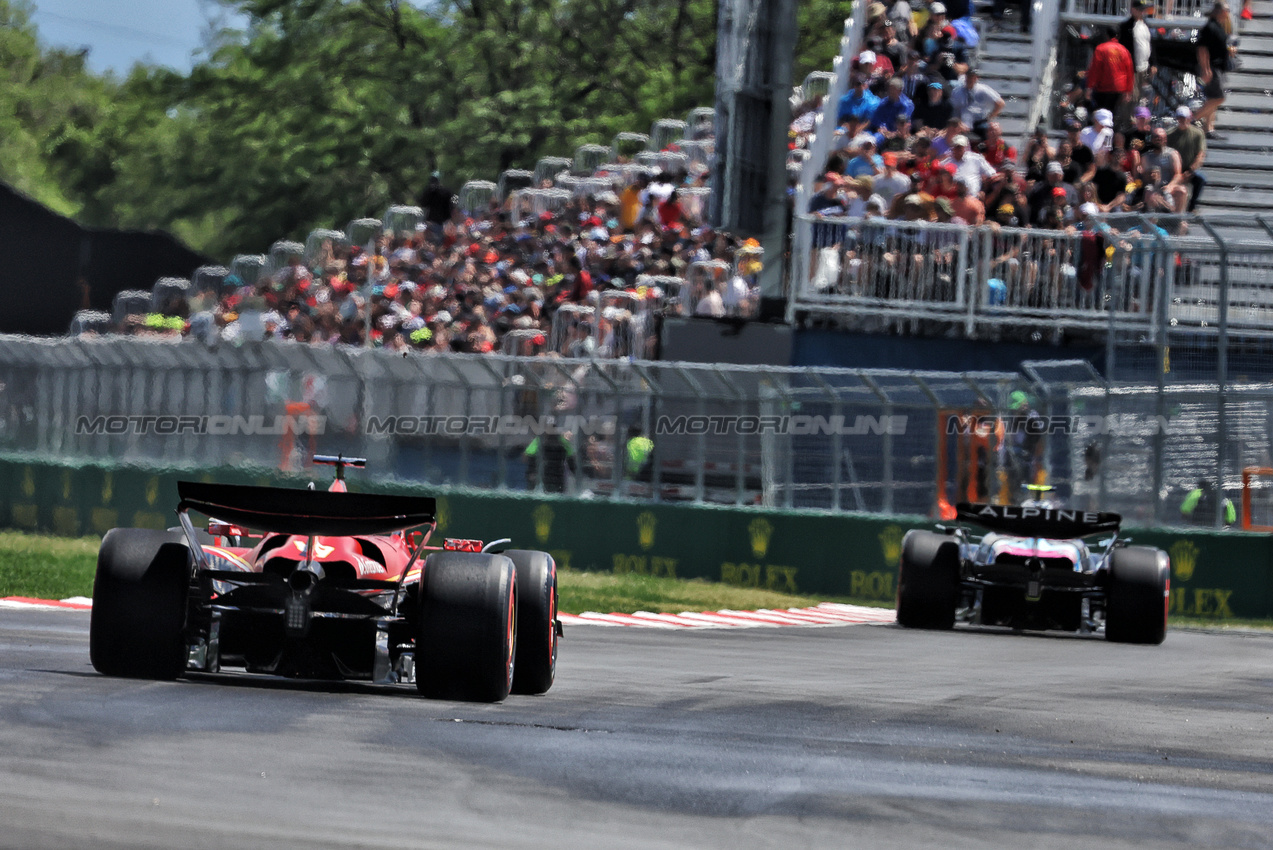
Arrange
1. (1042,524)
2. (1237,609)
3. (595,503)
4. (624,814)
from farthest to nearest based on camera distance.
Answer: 1. (595,503)
2. (1237,609)
3. (1042,524)
4. (624,814)

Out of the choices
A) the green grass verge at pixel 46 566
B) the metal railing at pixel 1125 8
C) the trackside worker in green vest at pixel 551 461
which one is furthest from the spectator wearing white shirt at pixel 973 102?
the green grass verge at pixel 46 566

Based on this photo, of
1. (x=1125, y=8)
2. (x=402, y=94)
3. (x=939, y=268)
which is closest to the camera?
(x=939, y=268)

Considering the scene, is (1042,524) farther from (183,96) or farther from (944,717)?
(183,96)

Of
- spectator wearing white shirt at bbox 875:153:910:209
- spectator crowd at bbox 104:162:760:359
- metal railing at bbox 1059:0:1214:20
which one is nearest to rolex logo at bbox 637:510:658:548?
spectator crowd at bbox 104:162:760:359

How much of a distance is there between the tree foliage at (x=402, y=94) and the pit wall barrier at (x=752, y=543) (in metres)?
30.2

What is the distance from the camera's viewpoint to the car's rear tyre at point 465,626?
8.41m

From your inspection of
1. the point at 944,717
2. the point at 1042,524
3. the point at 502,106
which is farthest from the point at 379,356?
the point at 502,106

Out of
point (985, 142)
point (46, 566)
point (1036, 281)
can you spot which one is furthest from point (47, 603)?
point (985, 142)

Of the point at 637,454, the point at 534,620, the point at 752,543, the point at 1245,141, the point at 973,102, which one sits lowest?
the point at 752,543

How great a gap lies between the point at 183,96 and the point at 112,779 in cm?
5109

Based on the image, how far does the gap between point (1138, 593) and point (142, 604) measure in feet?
28.9

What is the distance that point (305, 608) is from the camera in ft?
28.0

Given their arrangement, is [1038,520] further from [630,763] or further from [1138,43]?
[1138,43]

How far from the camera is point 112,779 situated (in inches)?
235
